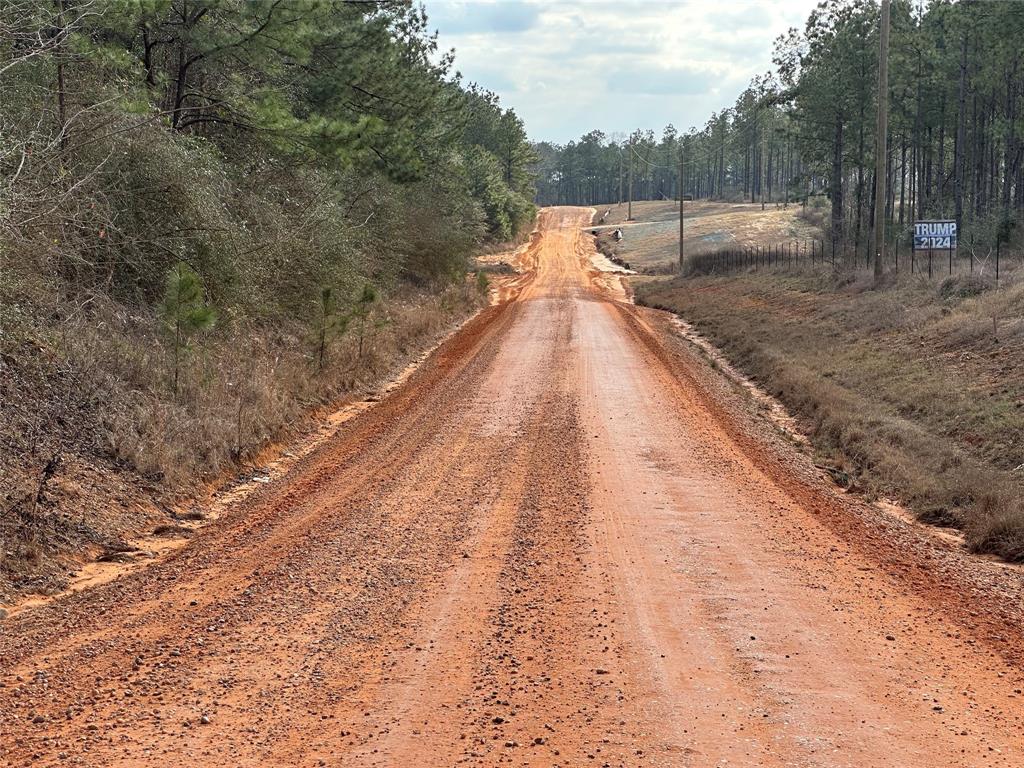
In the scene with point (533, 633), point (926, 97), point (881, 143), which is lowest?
point (533, 633)

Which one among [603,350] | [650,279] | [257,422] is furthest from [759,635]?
[650,279]

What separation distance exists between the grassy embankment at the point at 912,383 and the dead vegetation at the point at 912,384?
2cm

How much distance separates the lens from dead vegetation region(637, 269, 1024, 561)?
9.53m

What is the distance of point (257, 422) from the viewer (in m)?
11.2

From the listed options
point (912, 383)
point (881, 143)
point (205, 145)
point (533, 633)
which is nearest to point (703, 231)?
point (881, 143)

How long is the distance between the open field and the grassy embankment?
1295 inches

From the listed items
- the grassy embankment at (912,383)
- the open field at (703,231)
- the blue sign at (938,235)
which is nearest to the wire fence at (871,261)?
the blue sign at (938,235)

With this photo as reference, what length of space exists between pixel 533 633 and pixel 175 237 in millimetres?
8991

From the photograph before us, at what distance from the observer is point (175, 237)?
1251 centimetres

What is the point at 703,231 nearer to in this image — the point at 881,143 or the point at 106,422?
the point at 881,143

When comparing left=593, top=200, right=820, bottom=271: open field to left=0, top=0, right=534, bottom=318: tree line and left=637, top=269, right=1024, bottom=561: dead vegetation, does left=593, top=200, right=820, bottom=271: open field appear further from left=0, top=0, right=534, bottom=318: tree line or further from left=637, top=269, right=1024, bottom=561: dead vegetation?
left=0, top=0, right=534, bottom=318: tree line

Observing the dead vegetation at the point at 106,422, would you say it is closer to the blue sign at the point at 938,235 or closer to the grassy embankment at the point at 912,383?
the grassy embankment at the point at 912,383

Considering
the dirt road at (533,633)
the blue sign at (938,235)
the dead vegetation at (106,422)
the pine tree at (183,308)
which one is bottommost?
the dirt road at (533,633)

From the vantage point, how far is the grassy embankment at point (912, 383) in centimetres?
954
